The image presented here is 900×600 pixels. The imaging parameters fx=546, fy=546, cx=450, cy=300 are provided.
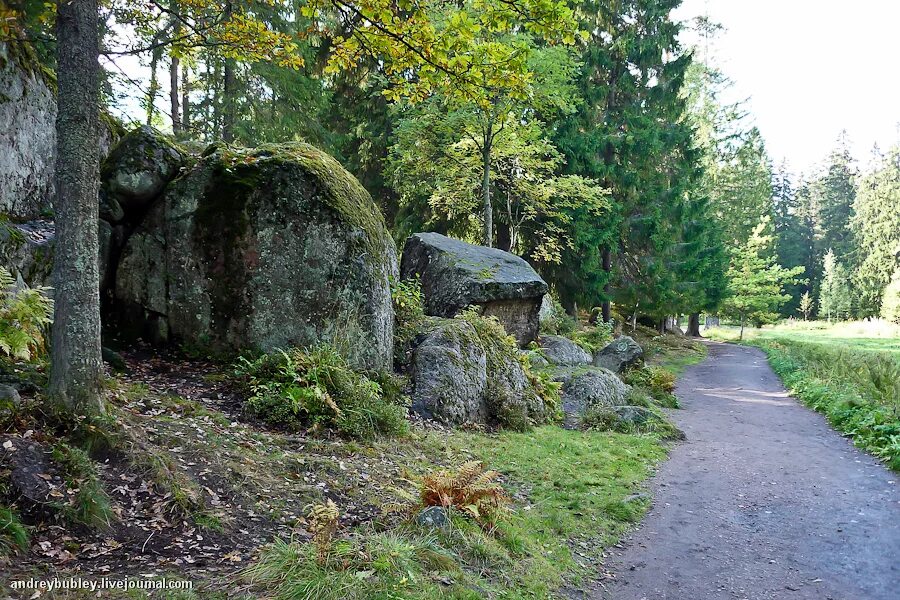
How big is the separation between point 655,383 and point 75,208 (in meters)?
13.2

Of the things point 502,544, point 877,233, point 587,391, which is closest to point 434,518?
point 502,544

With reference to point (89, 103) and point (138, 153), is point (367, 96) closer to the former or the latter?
point (138, 153)

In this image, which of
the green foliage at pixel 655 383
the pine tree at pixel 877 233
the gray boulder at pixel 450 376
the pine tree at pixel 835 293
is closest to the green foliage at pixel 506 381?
the gray boulder at pixel 450 376

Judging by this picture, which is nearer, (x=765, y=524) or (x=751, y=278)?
(x=765, y=524)

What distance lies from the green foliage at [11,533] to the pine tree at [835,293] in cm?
5994

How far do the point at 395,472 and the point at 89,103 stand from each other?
415 centimetres

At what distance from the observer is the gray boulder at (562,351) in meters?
13.5

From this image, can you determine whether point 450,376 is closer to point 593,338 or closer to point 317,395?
point 317,395

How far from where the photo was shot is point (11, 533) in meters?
3.14

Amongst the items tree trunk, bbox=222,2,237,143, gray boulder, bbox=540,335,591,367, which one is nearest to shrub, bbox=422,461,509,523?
gray boulder, bbox=540,335,591,367

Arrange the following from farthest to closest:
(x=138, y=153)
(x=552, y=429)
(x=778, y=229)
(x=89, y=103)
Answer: (x=778, y=229)
(x=552, y=429)
(x=138, y=153)
(x=89, y=103)

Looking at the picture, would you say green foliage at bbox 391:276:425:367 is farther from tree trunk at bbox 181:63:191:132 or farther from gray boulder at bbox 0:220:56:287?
tree trunk at bbox 181:63:191:132

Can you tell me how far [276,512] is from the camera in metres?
4.24

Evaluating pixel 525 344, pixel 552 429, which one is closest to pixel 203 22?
pixel 552 429
